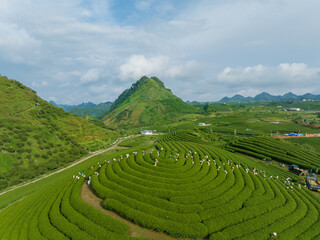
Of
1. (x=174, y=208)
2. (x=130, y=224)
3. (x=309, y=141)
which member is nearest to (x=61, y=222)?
(x=130, y=224)

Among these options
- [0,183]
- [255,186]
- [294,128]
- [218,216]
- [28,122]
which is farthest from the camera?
[294,128]

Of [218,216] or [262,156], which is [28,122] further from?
[262,156]

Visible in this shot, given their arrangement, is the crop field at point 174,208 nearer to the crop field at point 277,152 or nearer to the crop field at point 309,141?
the crop field at point 277,152

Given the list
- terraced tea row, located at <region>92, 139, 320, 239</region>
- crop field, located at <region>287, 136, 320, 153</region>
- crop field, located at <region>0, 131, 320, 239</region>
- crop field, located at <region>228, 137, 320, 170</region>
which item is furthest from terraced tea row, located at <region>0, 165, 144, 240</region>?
crop field, located at <region>287, 136, 320, 153</region>

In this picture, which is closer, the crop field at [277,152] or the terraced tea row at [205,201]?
the terraced tea row at [205,201]

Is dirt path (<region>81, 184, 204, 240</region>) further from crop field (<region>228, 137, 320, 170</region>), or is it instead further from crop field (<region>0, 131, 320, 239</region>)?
crop field (<region>228, 137, 320, 170</region>)

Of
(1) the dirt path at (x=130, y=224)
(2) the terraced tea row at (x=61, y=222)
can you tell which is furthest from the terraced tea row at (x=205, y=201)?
(2) the terraced tea row at (x=61, y=222)

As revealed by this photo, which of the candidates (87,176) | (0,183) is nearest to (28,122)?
(0,183)
